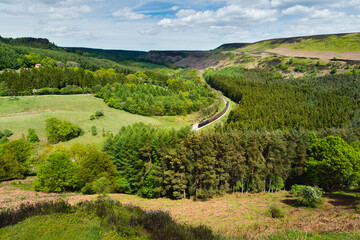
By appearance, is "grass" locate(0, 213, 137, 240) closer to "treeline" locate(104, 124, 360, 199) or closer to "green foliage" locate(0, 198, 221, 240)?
"green foliage" locate(0, 198, 221, 240)

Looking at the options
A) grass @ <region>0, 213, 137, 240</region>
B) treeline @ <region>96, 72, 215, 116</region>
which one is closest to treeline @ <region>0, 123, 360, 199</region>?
grass @ <region>0, 213, 137, 240</region>

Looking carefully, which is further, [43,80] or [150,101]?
[43,80]

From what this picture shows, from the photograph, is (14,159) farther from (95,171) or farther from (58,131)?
(58,131)

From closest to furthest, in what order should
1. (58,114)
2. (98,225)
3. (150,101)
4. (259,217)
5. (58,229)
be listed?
(58,229)
(98,225)
(259,217)
(58,114)
(150,101)

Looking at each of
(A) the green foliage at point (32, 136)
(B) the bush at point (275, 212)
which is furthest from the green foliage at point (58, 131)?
(B) the bush at point (275, 212)

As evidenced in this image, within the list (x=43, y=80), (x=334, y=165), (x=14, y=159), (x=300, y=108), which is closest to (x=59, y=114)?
(x=43, y=80)

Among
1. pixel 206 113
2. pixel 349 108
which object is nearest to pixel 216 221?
pixel 206 113

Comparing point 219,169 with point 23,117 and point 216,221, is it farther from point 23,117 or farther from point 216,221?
point 23,117
